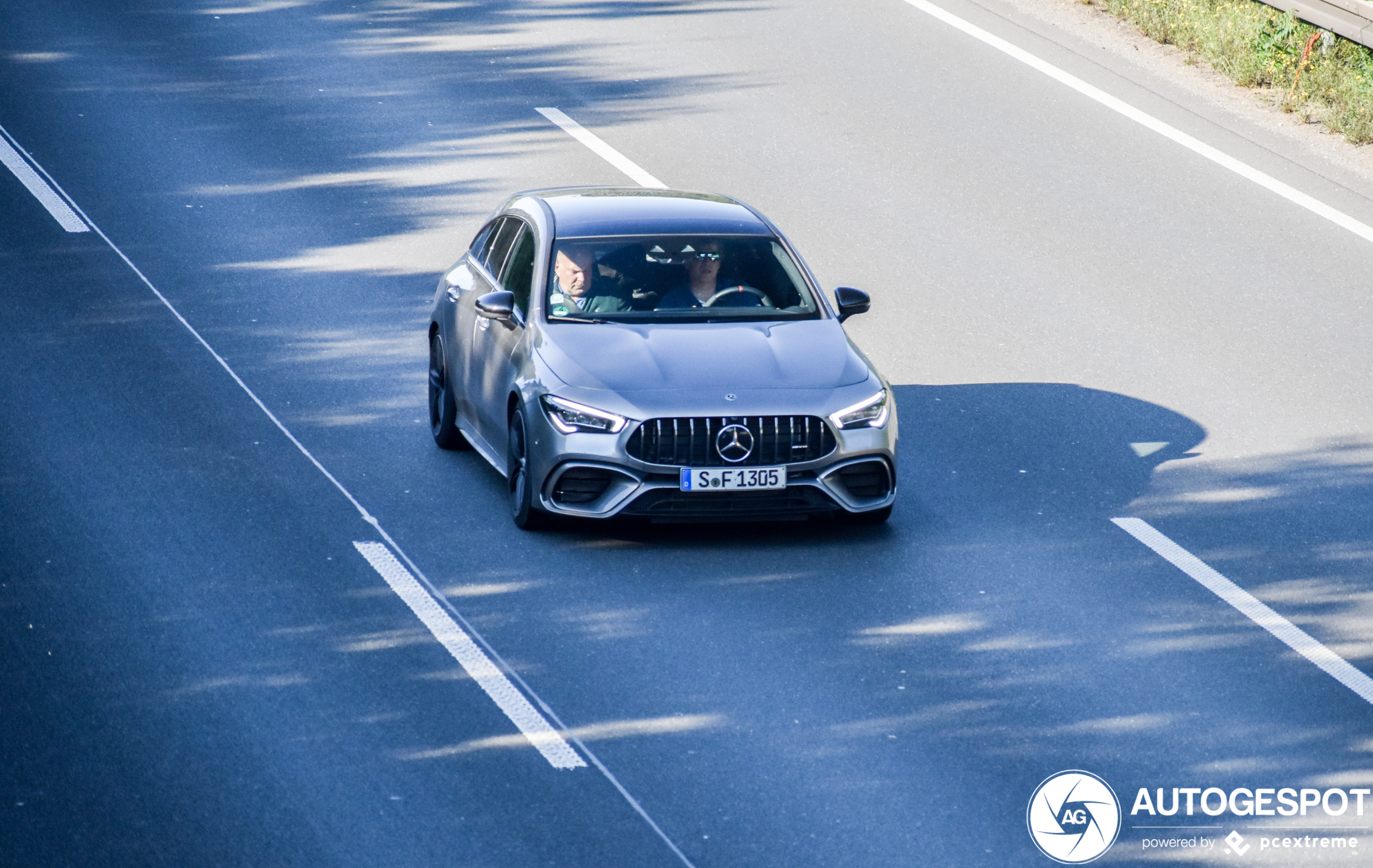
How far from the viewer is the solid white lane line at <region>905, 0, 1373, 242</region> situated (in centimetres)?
1662

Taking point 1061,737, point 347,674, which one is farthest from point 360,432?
point 1061,737

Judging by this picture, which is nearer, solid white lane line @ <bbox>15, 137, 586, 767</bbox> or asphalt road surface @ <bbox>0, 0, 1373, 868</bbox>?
asphalt road surface @ <bbox>0, 0, 1373, 868</bbox>

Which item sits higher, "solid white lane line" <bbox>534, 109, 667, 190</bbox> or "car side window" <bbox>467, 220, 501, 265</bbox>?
"car side window" <bbox>467, 220, 501, 265</bbox>

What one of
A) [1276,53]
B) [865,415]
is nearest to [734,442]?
[865,415]

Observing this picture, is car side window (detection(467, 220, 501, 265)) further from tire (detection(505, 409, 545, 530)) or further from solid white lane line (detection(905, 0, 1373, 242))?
solid white lane line (detection(905, 0, 1373, 242))

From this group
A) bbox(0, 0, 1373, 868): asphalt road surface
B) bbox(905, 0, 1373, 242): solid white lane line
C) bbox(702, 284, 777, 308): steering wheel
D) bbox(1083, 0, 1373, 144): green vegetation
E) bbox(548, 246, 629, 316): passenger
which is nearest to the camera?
bbox(0, 0, 1373, 868): asphalt road surface

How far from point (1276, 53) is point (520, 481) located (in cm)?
Result: 1128

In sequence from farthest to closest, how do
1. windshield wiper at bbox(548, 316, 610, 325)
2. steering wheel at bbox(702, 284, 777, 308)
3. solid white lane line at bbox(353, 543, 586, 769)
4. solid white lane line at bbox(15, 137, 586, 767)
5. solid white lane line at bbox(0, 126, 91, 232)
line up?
solid white lane line at bbox(0, 126, 91, 232) < steering wheel at bbox(702, 284, 777, 308) < windshield wiper at bbox(548, 316, 610, 325) < solid white lane line at bbox(15, 137, 586, 767) < solid white lane line at bbox(353, 543, 586, 769)

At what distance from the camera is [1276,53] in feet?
63.9

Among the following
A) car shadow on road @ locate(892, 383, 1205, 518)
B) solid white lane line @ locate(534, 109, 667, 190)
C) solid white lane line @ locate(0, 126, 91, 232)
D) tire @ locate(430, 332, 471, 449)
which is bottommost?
solid white lane line @ locate(0, 126, 91, 232)

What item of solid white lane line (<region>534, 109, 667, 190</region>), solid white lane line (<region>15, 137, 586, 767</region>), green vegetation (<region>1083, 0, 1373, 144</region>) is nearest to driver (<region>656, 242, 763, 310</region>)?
solid white lane line (<region>15, 137, 586, 767</region>)

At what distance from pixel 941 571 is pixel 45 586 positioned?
4.40 metres

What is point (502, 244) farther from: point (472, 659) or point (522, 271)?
point (472, 659)

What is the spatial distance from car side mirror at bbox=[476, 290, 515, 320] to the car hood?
1.09 feet
